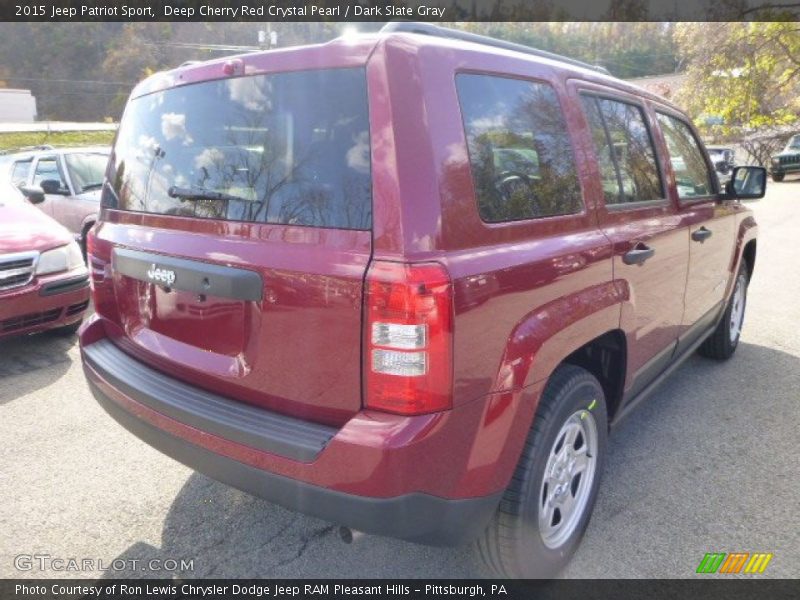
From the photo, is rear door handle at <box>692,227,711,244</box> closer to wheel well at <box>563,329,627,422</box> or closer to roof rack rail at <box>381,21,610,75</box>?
wheel well at <box>563,329,627,422</box>

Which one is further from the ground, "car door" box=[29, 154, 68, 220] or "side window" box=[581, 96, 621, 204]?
"side window" box=[581, 96, 621, 204]

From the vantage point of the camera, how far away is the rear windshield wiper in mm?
2057

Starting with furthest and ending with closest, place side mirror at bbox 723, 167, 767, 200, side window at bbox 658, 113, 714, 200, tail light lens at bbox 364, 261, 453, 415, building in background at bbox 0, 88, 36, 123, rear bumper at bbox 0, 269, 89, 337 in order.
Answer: building in background at bbox 0, 88, 36, 123 < rear bumper at bbox 0, 269, 89, 337 < side mirror at bbox 723, 167, 767, 200 < side window at bbox 658, 113, 714, 200 < tail light lens at bbox 364, 261, 453, 415

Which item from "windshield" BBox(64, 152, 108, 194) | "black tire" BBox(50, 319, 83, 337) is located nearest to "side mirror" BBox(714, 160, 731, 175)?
"black tire" BBox(50, 319, 83, 337)

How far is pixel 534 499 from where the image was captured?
6.95ft

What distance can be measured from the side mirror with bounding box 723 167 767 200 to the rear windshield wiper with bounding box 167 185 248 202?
3.39 meters

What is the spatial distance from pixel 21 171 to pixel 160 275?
8.87m

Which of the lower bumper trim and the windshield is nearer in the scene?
the lower bumper trim

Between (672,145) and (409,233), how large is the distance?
2.41 meters

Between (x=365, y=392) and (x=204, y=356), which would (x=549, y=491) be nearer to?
(x=365, y=392)

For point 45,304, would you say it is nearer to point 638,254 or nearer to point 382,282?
point 382,282

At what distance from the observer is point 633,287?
105 inches

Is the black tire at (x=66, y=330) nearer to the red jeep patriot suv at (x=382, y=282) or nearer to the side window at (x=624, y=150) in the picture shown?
the red jeep patriot suv at (x=382, y=282)

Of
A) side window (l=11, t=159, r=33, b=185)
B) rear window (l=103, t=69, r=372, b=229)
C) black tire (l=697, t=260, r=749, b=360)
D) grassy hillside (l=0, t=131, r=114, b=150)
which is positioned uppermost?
rear window (l=103, t=69, r=372, b=229)
